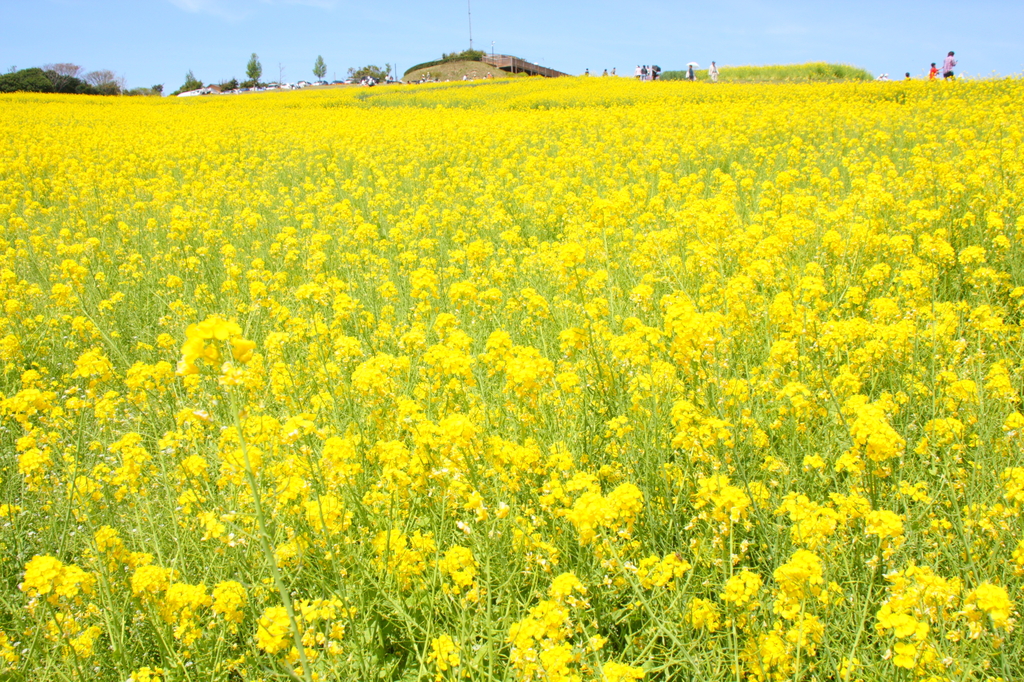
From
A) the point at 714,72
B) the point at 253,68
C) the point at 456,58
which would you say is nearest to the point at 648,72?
the point at 714,72

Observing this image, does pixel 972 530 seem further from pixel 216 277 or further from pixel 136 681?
pixel 216 277

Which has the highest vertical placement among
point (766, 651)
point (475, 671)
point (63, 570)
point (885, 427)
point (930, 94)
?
point (930, 94)

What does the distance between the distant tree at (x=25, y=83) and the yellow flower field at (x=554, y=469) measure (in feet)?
187

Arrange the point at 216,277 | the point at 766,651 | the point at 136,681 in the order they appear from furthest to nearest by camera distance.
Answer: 1. the point at 216,277
2. the point at 136,681
3. the point at 766,651

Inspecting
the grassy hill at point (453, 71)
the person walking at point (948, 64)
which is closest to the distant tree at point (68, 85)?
the grassy hill at point (453, 71)

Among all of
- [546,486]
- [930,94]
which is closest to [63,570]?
[546,486]

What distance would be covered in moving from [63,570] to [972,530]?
2.98 m

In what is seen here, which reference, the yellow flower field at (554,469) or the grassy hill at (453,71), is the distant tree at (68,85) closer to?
the grassy hill at (453,71)

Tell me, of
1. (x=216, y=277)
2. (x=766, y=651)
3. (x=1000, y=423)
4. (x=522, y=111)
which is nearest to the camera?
(x=766, y=651)

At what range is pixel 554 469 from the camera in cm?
246

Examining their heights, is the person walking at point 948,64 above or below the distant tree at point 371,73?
below

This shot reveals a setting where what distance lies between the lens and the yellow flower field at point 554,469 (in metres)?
1.78

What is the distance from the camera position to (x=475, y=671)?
1902 millimetres

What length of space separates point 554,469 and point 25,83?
62624mm
